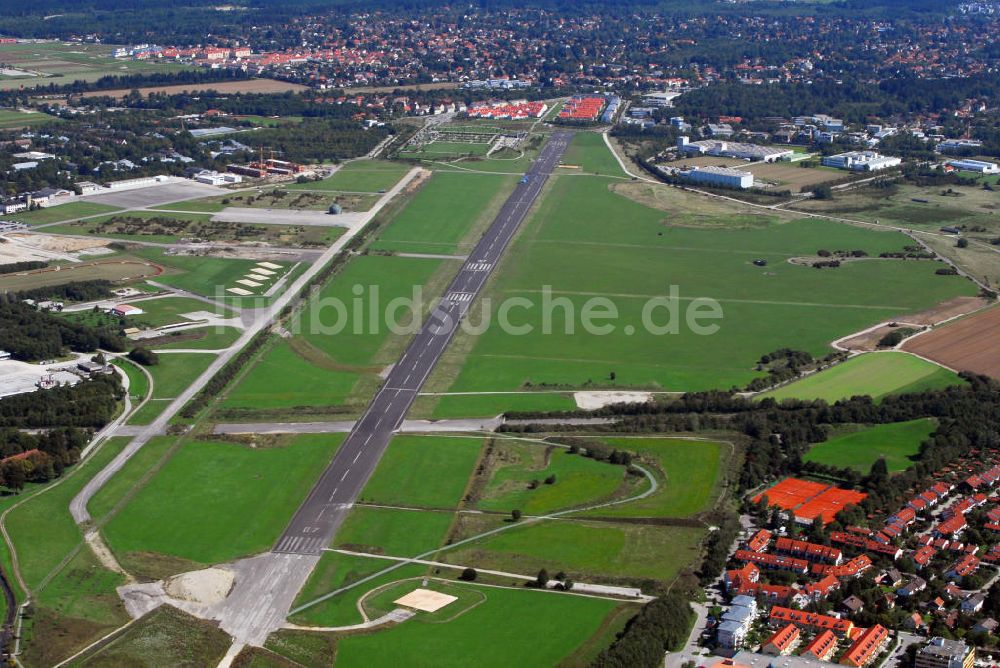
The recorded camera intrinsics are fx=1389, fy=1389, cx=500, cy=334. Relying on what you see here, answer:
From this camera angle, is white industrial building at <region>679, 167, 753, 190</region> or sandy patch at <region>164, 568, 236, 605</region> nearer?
sandy patch at <region>164, 568, 236, 605</region>

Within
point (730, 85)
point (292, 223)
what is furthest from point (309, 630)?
point (730, 85)

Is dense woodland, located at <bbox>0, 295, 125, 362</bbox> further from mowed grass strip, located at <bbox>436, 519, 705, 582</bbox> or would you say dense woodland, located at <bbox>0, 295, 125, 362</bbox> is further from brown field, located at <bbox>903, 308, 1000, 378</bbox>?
brown field, located at <bbox>903, 308, 1000, 378</bbox>

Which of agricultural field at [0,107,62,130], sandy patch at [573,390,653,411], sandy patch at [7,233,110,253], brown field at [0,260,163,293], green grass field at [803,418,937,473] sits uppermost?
green grass field at [803,418,937,473]

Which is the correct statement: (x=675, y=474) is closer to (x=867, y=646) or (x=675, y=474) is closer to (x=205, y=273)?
(x=867, y=646)

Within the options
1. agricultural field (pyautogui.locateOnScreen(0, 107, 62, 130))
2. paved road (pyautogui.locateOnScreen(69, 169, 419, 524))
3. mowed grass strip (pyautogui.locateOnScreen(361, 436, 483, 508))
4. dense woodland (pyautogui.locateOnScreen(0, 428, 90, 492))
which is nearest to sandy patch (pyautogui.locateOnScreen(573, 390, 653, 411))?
mowed grass strip (pyautogui.locateOnScreen(361, 436, 483, 508))

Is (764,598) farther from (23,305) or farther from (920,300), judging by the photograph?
(23,305)

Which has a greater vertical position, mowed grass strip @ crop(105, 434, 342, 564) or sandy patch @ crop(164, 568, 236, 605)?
sandy patch @ crop(164, 568, 236, 605)
